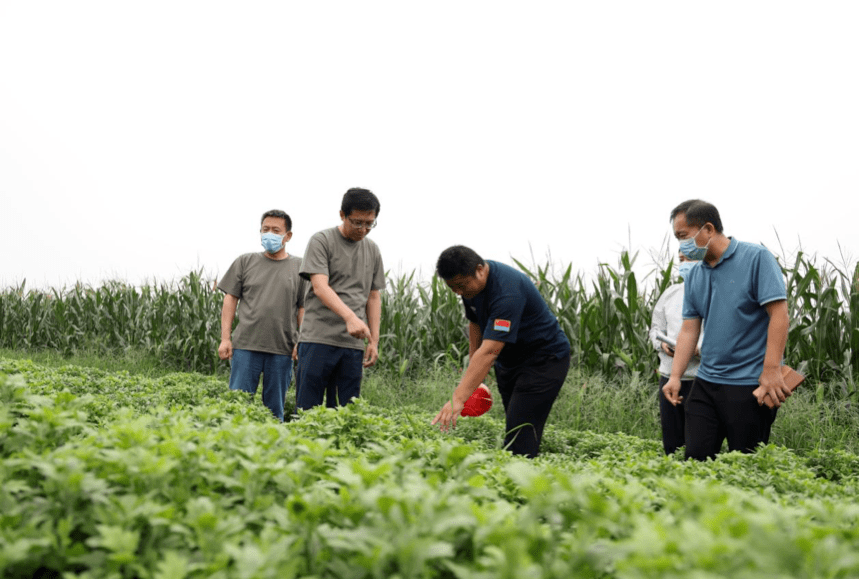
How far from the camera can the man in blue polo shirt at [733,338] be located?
4387 mm

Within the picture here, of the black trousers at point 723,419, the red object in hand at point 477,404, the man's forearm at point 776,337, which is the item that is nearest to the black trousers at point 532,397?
the red object in hand at point 477,404

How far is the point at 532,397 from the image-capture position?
5262 millimetres

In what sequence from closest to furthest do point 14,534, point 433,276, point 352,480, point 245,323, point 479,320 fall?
point 14,534
point 352,480
point 479,320
point 245,323
point 433,276

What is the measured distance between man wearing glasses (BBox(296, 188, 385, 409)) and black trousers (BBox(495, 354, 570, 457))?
1.33 m

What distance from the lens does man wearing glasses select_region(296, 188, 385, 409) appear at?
5750mm

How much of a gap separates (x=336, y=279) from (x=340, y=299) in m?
0.37

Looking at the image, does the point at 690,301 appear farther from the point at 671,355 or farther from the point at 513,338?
the point at 513,338

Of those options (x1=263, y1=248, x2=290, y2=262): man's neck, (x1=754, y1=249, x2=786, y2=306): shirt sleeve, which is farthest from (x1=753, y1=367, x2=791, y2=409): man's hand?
(x1=263, y1=248, x2=290, y2=262): man's neck

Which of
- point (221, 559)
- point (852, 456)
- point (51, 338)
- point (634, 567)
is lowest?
point (51, 338)

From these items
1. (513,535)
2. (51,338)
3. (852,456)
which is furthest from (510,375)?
(51,338)

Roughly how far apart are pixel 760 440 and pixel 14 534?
183 inches

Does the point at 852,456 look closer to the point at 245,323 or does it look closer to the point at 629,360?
the point at 629,360

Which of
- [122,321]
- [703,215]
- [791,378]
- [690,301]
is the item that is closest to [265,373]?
[690,301]

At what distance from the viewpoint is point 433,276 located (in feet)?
39.0
